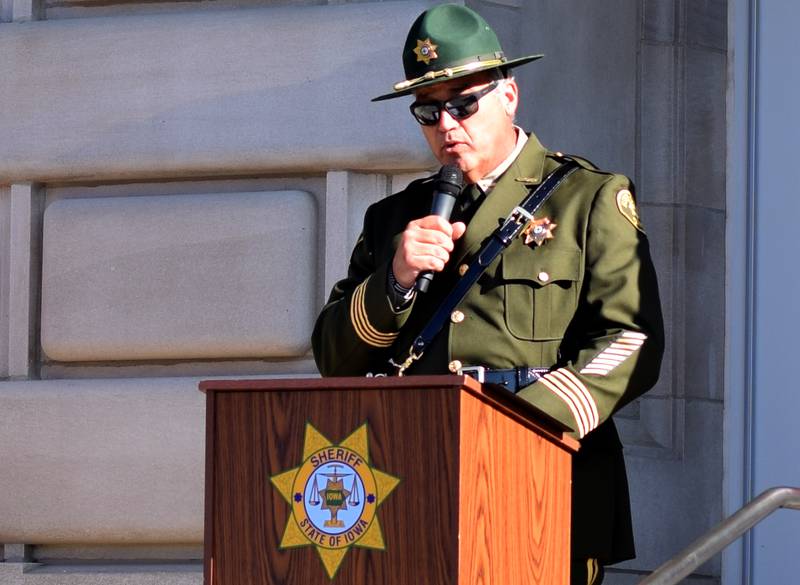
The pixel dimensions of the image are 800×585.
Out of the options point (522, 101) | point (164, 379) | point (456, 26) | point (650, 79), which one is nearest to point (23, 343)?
point (164, 379)

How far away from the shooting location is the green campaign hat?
11.4 ft

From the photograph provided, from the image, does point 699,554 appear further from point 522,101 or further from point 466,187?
point 522,101

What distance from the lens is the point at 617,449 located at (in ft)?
11.3

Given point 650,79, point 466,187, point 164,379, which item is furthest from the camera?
point 650,79

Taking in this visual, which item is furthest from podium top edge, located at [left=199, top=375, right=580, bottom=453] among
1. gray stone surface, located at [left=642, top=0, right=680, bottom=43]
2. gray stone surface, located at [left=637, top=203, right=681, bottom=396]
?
gray stone surface, located at [left=642, top=0, right=680, bottom=43]

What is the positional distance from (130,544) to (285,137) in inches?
53.4

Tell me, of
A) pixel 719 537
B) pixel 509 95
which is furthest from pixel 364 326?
pixel 719 537

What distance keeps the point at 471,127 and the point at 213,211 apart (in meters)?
2.22

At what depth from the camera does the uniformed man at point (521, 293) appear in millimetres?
3268

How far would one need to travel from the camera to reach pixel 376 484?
2.79 m

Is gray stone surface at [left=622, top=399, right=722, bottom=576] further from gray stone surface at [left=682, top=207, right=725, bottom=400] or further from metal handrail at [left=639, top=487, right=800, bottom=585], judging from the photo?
metal handrail at [left=639, top=487, right=800, bottom=585]

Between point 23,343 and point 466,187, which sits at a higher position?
point 466,187

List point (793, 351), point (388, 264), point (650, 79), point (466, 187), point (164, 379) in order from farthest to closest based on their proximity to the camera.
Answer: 1. point (650, 79)
2. point (164, 379)
3. point (793, 351)
4. point (466, 187)
5. point (388, 264)

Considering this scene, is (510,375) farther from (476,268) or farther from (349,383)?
(349,383)
